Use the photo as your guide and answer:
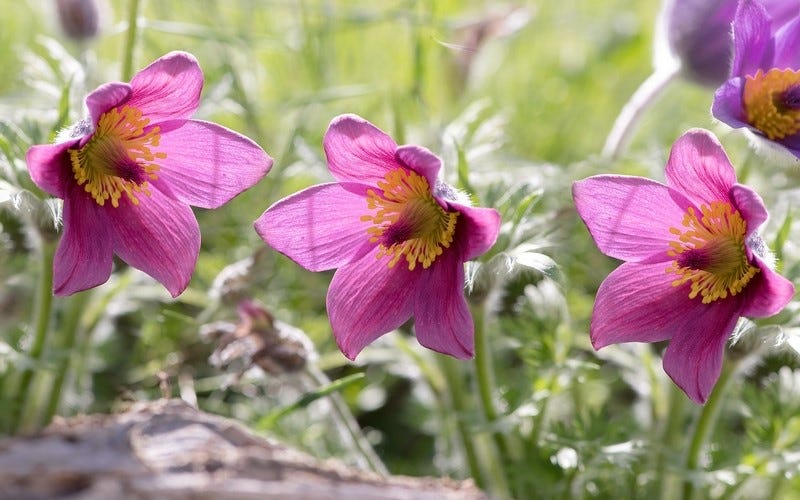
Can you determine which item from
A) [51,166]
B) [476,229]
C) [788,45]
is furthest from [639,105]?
[51,166]

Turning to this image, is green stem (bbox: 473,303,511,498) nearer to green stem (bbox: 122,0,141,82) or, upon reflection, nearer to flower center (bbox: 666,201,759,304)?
flower center (bbox: 666,201,759,304)

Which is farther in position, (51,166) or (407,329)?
(407,329)

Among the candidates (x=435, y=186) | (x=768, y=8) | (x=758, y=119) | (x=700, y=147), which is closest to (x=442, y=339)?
(x=435, y=186)

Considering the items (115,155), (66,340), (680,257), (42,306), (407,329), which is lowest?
(407,329)

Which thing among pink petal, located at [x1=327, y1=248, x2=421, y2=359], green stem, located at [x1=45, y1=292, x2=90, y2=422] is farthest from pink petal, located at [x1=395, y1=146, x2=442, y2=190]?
green stem, located at [x1=45, y1=292, x2=90, y2=422]

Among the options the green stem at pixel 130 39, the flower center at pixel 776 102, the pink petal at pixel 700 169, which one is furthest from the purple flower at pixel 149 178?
the flower center at pixel 776 102

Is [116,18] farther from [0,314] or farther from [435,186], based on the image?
[435,186]

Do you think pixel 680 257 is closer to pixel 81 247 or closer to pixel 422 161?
pixel 422 161
